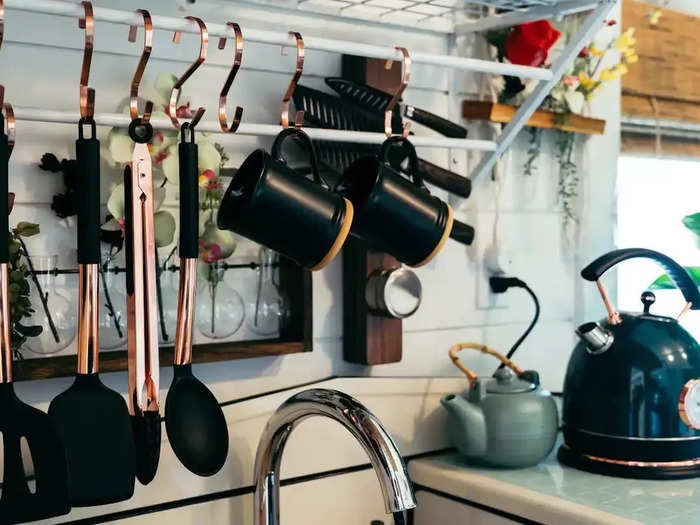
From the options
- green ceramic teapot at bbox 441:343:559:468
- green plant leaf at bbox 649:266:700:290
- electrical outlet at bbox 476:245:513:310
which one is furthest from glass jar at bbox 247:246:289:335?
green plant leaf at bbox 649:266:700:290

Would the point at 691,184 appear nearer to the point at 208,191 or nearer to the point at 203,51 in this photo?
the point at 208,191

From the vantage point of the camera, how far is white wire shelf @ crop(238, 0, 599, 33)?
1.33 meters

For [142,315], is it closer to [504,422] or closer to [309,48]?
[309,48]

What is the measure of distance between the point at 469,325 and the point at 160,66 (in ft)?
2.40

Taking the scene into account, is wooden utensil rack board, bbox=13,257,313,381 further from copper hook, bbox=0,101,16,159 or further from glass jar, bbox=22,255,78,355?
copper hook, bbox=0,101,16,159

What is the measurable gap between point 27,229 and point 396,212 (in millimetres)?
445

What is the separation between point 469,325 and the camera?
63.8 inches

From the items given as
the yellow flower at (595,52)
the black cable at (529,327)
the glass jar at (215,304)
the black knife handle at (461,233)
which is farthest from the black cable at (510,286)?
the glass jar at (215,304)

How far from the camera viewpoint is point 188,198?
0.99 metres

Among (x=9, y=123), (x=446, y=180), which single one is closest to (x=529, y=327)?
(x=446, y=180)

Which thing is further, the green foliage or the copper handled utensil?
the green foliage

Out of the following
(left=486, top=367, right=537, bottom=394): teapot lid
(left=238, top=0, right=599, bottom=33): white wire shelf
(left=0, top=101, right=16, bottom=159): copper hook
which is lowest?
(left=486, top=367, right=537, bottom=394): teapot lid

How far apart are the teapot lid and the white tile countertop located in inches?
4.9

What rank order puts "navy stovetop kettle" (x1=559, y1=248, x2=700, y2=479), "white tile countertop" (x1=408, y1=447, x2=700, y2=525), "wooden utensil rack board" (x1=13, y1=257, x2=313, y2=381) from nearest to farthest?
"wooden utensil rack board" (x1=13, y1=257, x2=313, y2=381), "white tile countertop" (x1=408, y1=447, x2=700, y2=525), "navy stovetop kettle" (x1=559, y1=248, x2=700, y2=479)
